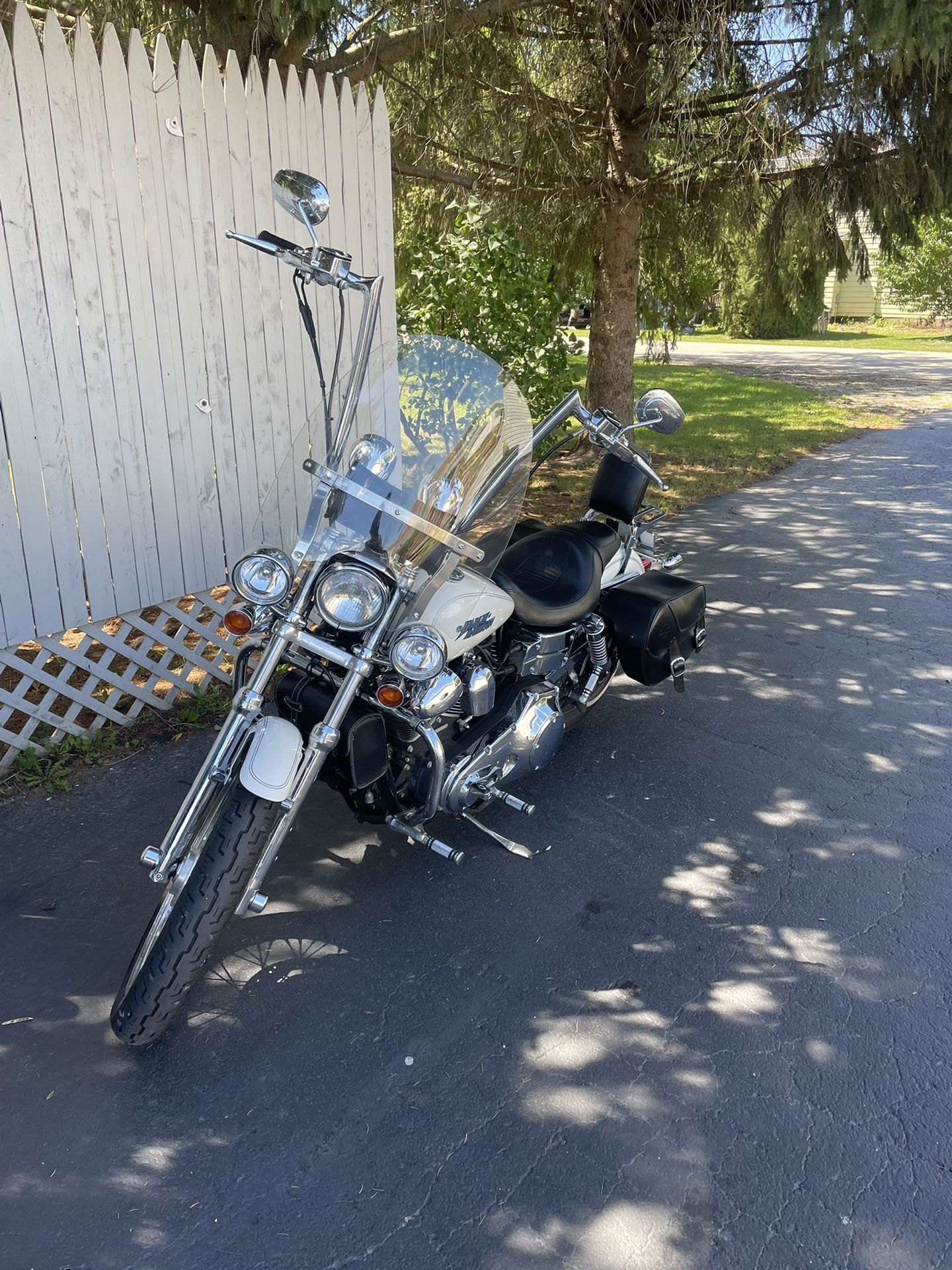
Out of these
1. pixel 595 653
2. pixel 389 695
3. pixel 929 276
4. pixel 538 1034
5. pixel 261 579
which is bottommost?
pixel 538 1034

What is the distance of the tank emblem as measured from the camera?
316 centimetres

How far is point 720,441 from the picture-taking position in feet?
38.6

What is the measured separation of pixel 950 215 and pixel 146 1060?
9.49m

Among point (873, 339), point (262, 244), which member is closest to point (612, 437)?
point (262, 244)

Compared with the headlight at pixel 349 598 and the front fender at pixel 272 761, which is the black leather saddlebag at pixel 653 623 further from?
the front fender at pixel 272 761

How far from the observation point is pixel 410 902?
344 cm

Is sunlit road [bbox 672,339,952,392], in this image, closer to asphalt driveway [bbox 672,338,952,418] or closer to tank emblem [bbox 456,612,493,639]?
asphalt driveway [bbox 672,338,952,418]

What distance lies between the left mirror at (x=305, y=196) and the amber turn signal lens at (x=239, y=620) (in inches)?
41.9

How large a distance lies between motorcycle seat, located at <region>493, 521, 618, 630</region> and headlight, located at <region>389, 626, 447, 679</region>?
76cm

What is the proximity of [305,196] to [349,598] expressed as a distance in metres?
1.07

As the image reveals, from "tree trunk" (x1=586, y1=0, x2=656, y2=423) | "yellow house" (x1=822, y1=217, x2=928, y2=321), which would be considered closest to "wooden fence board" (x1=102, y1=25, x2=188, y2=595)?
"tree trunk" (x1=586, y1=0, x2=656, y2=423)

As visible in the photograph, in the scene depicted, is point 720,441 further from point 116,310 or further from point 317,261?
point 317,261

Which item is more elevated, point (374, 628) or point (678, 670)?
point (374, 628)

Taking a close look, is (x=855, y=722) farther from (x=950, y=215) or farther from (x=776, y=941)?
(x=950, y=215)
